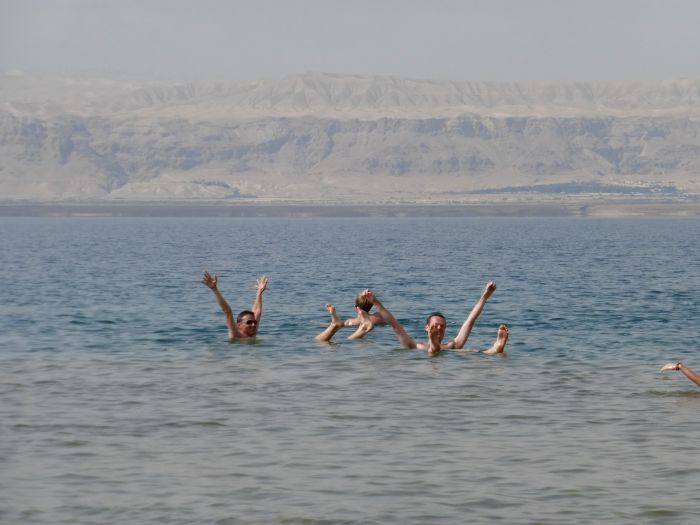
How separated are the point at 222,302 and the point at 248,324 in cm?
314

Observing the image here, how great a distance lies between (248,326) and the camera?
33.5m

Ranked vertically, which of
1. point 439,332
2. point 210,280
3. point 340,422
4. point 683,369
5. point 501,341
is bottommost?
point 340,422

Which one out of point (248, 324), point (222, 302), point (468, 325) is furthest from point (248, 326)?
point (468, 325)

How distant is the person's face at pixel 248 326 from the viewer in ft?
109

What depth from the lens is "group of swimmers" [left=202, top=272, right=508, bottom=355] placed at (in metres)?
29.9

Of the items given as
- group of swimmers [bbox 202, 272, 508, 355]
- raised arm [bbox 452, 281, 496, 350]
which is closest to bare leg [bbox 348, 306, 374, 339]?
group of swimmers [bbox 202, 272, 508, 355]

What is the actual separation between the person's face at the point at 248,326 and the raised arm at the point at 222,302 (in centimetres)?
18

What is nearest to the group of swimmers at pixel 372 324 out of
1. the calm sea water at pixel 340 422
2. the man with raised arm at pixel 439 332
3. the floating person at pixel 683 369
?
the man with raised arm at pixel 439 332

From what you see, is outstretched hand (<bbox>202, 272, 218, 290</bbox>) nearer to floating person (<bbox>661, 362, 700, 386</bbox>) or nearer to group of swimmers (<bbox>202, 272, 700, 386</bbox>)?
Answer: group of swimmers (<bbox>202, 272, 700, 386</bbox>)

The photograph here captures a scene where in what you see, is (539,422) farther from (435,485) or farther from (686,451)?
(435,485)

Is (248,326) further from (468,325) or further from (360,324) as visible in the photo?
(468,325)

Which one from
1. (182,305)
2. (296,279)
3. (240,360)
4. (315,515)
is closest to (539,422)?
(315,515)

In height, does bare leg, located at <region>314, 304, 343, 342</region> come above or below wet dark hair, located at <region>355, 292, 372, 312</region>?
below

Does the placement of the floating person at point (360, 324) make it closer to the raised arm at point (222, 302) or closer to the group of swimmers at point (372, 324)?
the group of swimmers at point (372, 324)
